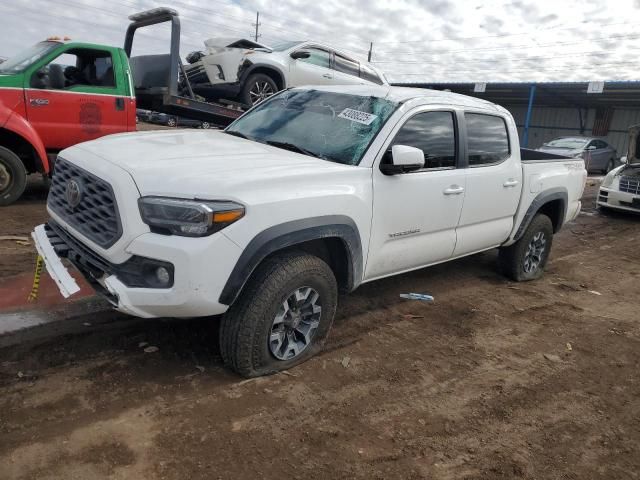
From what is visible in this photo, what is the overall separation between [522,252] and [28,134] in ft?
20.7

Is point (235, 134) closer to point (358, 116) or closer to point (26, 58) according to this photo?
point (358, 116)

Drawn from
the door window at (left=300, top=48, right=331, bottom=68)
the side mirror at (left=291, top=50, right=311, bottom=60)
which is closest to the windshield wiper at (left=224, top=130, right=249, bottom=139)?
the side mirror at (left=291, top=50, right=311, bottom=60)

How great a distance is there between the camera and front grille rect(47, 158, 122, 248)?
114 inches

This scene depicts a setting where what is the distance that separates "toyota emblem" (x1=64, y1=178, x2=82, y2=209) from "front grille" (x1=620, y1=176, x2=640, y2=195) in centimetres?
1082

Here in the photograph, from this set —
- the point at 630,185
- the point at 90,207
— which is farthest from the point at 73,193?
the point at 630,185

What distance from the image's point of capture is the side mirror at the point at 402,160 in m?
3.52

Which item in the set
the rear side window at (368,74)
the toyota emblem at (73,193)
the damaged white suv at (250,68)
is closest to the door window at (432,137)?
the toyota emblem at (73,193)

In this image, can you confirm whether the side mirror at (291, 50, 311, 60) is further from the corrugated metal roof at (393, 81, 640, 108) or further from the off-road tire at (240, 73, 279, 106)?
the corrugated metal roof at (393, 81, 640, 108)

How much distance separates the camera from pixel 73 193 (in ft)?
10.6

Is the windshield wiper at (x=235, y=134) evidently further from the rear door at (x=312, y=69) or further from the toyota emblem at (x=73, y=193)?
the rear door at (x=312, y=69)

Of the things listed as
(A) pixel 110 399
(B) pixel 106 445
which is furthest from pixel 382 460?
(A) pixel 110 399

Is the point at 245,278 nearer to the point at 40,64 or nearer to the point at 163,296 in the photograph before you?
the point at 163,296

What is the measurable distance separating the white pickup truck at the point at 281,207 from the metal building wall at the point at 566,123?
29225mm

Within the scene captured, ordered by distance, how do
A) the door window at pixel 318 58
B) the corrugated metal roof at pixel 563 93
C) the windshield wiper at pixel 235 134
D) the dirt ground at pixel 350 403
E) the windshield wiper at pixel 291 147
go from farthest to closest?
the corrugated metal roof at pixel 563 93 → the door window at pixel 318 58 → the windshield wiper at pixel 235 134 → the windshield wiper at pixel 291 147 → the dirt ground at pixel 350 403
